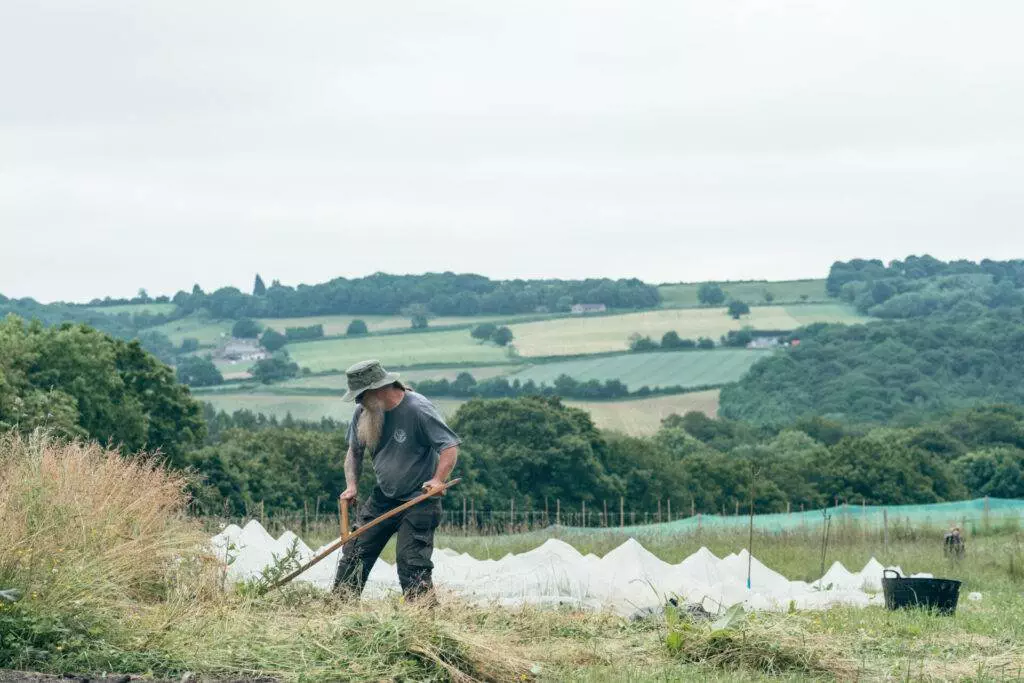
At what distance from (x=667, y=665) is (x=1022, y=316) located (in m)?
123

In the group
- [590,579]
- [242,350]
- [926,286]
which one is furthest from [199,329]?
[590,579]

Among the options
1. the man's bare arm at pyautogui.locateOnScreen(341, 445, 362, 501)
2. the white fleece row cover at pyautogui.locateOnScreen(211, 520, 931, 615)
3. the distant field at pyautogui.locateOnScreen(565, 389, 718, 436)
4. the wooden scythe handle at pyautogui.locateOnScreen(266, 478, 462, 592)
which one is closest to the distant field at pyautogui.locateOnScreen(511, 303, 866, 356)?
the distant field at pyautogui.locateOnScreen(565, 389, 718, 436)

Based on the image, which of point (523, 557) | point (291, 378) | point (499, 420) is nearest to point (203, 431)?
point (499, 420)

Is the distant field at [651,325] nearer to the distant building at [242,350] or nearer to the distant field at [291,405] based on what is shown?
the distant building at [242,350]

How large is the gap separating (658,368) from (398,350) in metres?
17.6

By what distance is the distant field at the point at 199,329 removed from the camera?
117188 mm

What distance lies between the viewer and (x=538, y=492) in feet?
183

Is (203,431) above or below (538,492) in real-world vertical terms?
above

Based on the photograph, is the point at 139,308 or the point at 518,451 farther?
the point at 139,308

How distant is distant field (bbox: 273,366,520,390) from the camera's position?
95.4 meters

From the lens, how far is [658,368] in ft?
345

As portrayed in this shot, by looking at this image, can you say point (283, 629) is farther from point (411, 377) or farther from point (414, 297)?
point (414, 297)

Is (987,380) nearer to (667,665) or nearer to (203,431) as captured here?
(203,431)

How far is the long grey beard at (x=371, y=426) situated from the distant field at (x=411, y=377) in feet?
275
